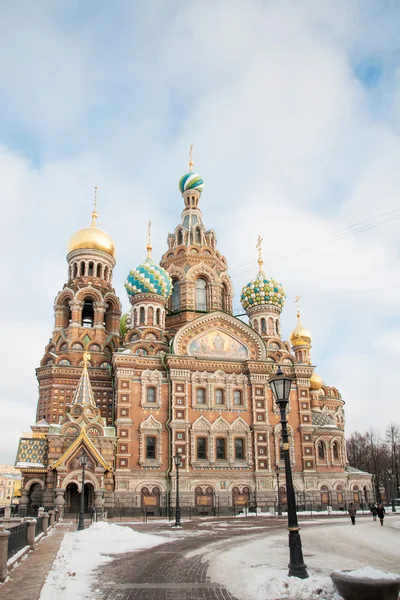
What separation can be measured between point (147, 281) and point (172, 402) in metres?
9.49

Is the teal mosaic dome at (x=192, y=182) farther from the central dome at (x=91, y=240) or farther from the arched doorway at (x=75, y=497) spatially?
the arched doorway at (x=75, y=497)

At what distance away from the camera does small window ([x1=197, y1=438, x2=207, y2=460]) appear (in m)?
35.4

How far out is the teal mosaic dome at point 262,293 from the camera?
43594 mm

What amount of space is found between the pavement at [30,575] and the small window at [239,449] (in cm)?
2184

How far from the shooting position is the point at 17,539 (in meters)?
12.4

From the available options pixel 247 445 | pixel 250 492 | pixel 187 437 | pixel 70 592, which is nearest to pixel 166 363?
pixel 187 437

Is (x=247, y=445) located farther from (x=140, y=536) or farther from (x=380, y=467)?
(x=380, y=467)

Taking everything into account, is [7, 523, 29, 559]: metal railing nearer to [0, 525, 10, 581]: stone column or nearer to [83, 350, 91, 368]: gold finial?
[0, 525, 10, 581]: stone column

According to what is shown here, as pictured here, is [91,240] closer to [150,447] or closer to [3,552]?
[150,447]

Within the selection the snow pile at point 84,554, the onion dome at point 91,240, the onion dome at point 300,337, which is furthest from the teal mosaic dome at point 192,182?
the snow pile at point 84,554

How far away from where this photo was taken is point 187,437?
35.2 meters

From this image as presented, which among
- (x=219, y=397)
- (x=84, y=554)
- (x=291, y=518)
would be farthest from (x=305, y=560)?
(x=219, y=397)

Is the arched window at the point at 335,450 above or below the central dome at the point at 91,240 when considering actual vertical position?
below

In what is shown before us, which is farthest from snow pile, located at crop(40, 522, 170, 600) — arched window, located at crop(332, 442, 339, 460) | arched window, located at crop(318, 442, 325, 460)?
arched window, located at crop(332, 442, 339, 460)
